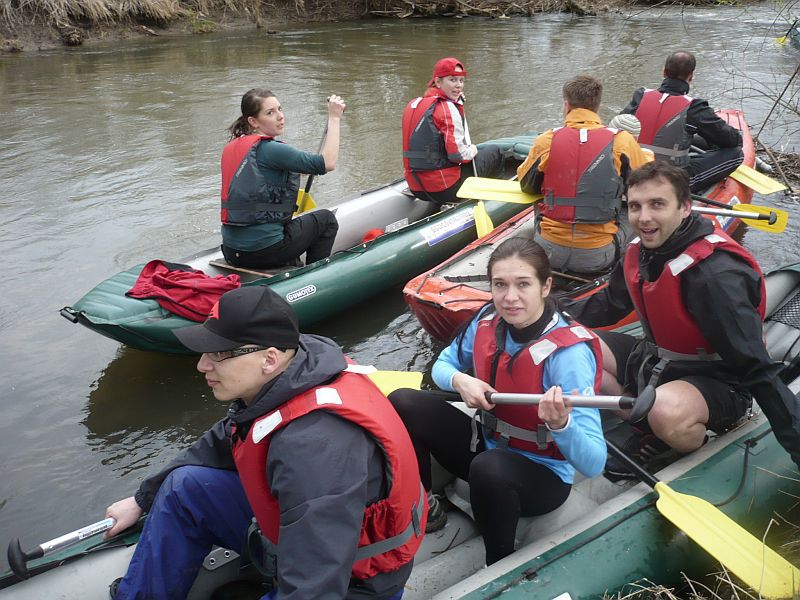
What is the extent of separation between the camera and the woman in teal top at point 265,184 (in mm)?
4289

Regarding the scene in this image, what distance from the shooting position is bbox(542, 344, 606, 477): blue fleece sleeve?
2.15 metres

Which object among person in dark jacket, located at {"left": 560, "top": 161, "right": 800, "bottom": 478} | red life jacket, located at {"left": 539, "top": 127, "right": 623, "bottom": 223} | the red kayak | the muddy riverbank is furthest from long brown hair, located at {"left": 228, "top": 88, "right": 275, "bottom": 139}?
the muddy riverbank

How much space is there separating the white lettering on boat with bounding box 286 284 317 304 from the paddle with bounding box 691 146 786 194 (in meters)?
3.19

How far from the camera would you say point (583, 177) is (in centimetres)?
412

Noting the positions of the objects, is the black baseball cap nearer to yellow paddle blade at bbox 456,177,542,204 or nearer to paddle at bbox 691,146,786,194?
yellow paddle blade at bbox 456,177,542,204

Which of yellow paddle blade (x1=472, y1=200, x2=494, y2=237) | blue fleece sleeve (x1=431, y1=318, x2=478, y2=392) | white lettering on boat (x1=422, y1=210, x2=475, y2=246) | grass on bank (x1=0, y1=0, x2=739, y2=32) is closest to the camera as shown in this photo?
blue fleece sleeve (x1=431, y1=318, x2=478, y2=392)

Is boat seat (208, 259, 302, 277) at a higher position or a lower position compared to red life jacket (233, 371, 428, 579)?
lower

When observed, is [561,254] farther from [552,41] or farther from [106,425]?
[552,41]

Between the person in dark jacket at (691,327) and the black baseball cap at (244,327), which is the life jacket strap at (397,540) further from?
the person in dark jacket at (691,327)

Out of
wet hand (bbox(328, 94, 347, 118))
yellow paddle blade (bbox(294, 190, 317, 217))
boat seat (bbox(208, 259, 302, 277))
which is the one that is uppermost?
wet hand (bbox(328, 94, 347, 118))

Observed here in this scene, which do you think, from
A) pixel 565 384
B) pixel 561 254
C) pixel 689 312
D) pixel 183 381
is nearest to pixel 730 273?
pixel 689 312

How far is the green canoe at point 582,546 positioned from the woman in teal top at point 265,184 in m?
2.28

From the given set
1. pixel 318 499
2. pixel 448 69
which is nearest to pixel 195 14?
pixel 448 69

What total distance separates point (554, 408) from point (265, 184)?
2.80m
